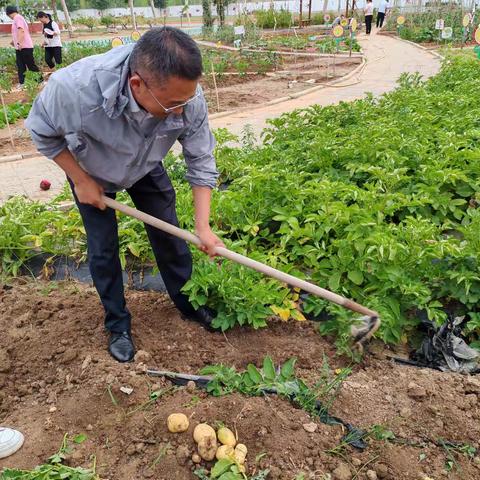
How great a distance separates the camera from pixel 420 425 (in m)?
2.43

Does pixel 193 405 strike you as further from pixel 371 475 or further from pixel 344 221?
pixel 344 221

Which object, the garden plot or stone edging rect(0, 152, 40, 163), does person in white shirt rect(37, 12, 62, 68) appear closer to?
the garden plot

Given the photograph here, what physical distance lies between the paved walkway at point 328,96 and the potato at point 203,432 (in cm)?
405

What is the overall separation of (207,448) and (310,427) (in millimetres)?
484

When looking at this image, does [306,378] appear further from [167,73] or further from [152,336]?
[167,73]

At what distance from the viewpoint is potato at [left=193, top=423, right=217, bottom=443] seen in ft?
7.16

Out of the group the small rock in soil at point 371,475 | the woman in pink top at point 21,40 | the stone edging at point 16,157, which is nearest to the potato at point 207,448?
the small rock in soil at point 371,475

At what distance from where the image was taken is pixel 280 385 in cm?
241

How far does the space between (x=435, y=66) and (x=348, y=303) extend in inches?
506

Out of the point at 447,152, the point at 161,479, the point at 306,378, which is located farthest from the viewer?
the point at 447,152

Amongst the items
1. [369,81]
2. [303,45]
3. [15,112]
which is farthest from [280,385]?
[303,45]

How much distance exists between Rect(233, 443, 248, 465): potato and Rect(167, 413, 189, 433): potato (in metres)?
0.24

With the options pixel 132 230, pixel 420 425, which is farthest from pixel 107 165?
pixel 420 425

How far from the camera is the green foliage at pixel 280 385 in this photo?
245 centimetres
